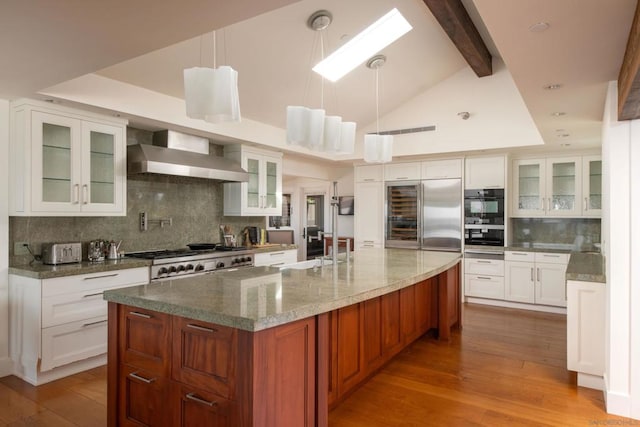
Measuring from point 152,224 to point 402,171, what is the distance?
12.9ft

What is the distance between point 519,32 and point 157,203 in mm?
3860

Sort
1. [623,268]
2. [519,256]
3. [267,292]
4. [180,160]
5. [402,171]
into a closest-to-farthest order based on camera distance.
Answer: [267,292]
[623,268]
[180,160]
[519,256]
[402,171]

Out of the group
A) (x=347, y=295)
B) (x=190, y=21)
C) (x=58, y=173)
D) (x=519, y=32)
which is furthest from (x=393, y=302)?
A: (x=58, y=173)

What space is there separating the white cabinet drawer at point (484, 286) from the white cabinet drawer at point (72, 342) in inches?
191

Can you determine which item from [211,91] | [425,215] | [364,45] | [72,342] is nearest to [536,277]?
[425,215]

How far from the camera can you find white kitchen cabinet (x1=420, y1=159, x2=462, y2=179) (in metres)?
6.06

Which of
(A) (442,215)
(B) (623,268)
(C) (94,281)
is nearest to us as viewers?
(B) (623,268)

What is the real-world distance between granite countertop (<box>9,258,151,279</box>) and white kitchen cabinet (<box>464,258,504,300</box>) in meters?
4.49

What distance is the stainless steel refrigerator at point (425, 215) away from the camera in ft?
19.9

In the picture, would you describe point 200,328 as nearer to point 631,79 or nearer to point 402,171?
point 631,79

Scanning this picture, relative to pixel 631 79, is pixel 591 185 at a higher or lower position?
lower

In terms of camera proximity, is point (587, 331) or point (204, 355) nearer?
point (204, 355)

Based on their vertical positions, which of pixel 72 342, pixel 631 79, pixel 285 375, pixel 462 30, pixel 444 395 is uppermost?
pixel 462 30

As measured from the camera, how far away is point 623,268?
2674 millimetres
